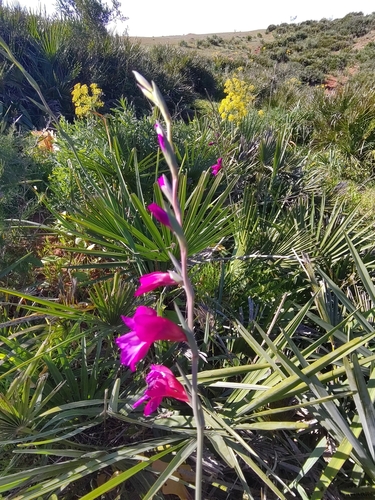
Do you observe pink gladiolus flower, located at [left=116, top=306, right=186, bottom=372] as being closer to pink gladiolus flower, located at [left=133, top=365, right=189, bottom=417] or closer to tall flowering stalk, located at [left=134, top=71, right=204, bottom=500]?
tall flowering stalk, located at [left=134, top=71, right=204, bottom=500]

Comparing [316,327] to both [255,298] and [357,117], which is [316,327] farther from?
[357,117]

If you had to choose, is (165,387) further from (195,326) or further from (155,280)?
(195,326)

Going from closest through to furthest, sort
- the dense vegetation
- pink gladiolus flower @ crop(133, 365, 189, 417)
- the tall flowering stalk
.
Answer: the tall flowering stalk → pink gladiolus flower @ crop(133, 365, 189, 417) → the dense vegetation

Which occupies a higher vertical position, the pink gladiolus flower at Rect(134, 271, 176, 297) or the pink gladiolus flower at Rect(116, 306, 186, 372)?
the pink gladiolus flower at Rect(134, 271, 176, 297)

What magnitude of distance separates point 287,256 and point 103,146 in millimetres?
1408

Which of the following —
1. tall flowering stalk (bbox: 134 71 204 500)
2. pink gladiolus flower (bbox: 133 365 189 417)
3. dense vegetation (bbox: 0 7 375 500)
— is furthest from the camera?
dense vegetation (bbox: 0 7 375 500)

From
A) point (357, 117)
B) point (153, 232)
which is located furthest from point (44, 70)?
point (153, 232)

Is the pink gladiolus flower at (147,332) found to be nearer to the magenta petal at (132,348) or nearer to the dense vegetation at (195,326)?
the magenta petal at (132,348)

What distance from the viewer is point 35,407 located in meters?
1.06

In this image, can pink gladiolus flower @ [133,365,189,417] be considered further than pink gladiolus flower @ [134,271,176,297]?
Yes

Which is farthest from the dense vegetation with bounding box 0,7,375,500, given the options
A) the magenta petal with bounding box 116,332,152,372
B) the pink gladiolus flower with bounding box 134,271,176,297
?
the magenta petal with bounding box 116,332,152,372

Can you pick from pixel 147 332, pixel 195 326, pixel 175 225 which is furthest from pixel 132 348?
pixel 195 326

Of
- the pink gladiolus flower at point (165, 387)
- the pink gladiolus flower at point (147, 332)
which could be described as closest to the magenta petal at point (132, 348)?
the pink gladiolus flower at point (147, 332)

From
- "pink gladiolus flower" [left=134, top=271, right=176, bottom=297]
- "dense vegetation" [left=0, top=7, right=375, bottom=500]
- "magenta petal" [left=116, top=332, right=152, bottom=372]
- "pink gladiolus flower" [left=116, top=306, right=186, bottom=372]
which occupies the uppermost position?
"pink gladiolus flower" [left=134, top=271, right=176, bottom=297]
